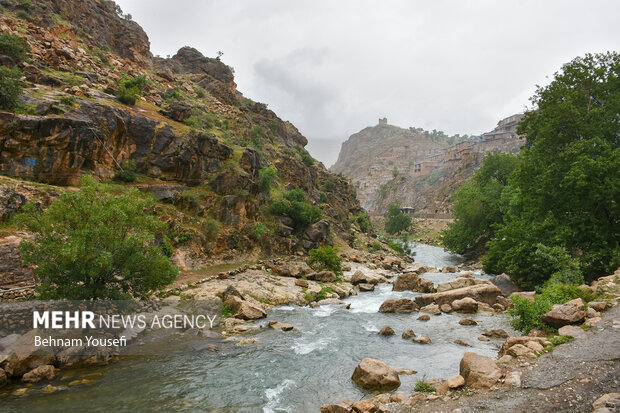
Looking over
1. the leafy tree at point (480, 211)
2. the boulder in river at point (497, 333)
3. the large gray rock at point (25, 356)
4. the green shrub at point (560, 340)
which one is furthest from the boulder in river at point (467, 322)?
the leafy tree at point (480, 211)

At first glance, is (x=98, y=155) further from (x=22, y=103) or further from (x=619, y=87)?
(x=619, y=87)

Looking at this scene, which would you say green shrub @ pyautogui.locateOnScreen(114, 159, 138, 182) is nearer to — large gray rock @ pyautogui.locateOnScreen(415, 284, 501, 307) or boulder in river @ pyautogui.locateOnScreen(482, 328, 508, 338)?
large gray rock @ pyautogui.locateOnScreen(415, 284, 501, 307)

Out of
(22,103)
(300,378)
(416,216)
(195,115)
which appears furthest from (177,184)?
(416,216)

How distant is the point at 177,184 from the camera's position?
32031 millimetres

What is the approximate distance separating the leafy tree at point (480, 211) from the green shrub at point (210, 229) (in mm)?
38499

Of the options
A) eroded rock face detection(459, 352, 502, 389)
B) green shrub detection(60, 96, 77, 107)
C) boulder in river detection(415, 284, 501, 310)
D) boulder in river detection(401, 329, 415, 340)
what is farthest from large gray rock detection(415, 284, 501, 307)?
green shrub detection(60, 96, 77, 107)

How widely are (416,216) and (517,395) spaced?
10846 centimetres

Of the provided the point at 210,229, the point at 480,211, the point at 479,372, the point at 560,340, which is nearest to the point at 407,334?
the point at 560,340

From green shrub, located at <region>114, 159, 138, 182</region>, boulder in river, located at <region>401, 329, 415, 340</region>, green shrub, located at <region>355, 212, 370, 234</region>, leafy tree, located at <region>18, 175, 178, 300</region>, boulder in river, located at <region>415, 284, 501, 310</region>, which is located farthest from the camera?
green shrub, located at <region>355, 212, 370, 234</region>

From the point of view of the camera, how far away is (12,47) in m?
28.8

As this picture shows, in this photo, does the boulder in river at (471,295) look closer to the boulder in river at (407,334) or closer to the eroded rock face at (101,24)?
the boulder in river at (407,334)

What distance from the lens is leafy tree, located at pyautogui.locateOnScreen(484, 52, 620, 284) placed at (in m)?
18.5

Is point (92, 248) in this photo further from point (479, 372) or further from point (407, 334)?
point (407, 334)

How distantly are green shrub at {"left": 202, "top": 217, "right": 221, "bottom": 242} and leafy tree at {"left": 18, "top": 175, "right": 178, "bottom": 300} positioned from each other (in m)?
15.7
